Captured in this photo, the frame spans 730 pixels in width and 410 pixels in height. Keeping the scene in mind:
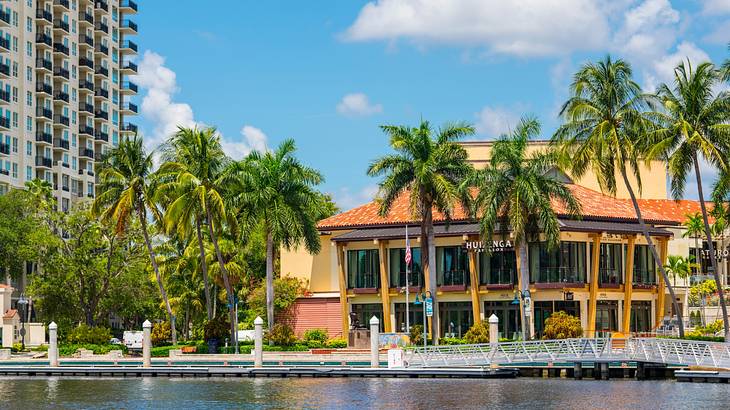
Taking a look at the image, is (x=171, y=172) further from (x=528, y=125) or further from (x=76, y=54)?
(x=76, y=54)

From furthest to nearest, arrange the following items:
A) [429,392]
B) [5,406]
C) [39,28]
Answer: [39,28] < [429,392] < [5,406]

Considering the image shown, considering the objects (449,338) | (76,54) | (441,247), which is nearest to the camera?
(449,338)

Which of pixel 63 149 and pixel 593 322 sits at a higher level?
pixel 63 149

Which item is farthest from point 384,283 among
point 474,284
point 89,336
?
point 89,336

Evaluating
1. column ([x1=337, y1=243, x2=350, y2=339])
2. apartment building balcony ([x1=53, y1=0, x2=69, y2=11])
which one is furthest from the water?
apartment building balcony ([x1=53, y1=0, x2=69, y2=11])

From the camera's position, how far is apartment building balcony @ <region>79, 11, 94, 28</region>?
142m

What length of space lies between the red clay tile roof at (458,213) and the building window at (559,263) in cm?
257

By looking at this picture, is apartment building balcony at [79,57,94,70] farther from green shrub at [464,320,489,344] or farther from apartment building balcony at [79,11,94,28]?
green shrub at [464,320,489,344]

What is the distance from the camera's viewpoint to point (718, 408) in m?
43.4

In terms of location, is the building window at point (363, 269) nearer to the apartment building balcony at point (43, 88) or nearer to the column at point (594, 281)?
the column at point (594, 281)

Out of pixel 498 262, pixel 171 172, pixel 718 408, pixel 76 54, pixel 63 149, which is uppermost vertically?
pixel 76 54

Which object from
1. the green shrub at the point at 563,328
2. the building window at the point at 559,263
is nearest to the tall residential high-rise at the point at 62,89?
the building window at the point at 559,263

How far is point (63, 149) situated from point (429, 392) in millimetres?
92495

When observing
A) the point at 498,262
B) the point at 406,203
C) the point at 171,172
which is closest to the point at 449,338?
the point at 498,262
